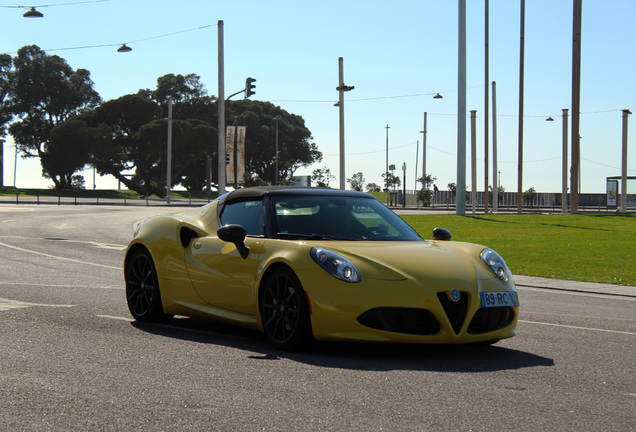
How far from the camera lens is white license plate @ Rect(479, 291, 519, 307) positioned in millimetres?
6367

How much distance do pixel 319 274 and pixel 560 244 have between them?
57.4 feet

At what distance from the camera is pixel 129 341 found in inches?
278

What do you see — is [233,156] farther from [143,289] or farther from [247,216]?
[247,216]

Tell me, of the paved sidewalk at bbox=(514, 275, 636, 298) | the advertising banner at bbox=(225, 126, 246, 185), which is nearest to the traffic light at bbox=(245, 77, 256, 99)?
the advertising banner at bbox=(225, 126, 246, 185)

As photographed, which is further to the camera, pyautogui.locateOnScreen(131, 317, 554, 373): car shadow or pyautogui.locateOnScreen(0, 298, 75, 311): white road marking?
pyautogui.locateOnScreen(0, 298, 75, 311): white road marking

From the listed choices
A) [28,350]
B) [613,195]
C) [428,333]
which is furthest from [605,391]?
[613,195]

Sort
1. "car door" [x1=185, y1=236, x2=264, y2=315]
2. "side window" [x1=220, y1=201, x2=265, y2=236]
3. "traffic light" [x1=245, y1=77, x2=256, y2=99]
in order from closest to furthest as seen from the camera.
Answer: "car door" [x1=185, y1=236, x2=264, y2=315] → "side window" [x1=220, y1=201, x2=265, y2=236] → "traffic light" [x1=245, y1=77, x2=256, y2=99]

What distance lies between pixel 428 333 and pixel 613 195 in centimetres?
6092

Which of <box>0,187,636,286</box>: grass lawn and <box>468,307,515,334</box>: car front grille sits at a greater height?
<box>468,307,515,334</box>: car front grille

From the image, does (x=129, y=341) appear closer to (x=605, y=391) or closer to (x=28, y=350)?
(x=28, y=350)

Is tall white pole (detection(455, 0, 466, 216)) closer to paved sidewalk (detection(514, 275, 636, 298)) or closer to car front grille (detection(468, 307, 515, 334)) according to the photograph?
paved sidewalk (detection(514, 275, 636, 298))

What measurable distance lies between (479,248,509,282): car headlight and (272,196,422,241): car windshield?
79 centimetres

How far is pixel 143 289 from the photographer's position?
27.4ft

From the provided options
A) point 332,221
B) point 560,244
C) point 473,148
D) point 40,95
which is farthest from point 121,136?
point 332,221
